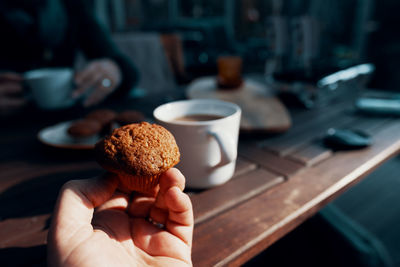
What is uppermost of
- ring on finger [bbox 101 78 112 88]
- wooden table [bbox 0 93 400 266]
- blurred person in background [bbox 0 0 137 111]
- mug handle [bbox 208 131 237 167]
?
blurred person in background [bbox 0 0 137 111]

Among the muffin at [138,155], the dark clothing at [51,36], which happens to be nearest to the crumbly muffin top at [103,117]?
the muffin at [138,155]

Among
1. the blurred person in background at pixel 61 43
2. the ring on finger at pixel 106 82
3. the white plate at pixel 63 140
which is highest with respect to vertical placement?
the blurred person in background at pixel 61 43

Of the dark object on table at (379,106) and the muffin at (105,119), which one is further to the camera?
the dark object on table at (379,106)

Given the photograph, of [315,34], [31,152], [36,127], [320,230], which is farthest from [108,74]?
[315,34]

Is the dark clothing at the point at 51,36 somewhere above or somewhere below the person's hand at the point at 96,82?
above

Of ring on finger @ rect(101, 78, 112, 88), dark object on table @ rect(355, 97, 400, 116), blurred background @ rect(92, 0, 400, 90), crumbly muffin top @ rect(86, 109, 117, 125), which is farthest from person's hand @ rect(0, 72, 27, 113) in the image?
blurred background @ rect(92, 0, 400, 90)

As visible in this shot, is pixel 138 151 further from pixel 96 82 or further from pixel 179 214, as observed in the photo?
pixel 96 82

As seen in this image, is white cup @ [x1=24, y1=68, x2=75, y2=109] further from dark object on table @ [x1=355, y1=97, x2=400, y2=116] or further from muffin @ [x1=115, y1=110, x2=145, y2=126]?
dark object on table @ [x1=355, y1=97, x2=400, y2=116]

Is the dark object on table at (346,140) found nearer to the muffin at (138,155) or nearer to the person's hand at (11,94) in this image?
the muffin at (138,155)

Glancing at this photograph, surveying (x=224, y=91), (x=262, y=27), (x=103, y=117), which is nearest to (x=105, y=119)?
(x=103, y=117)
